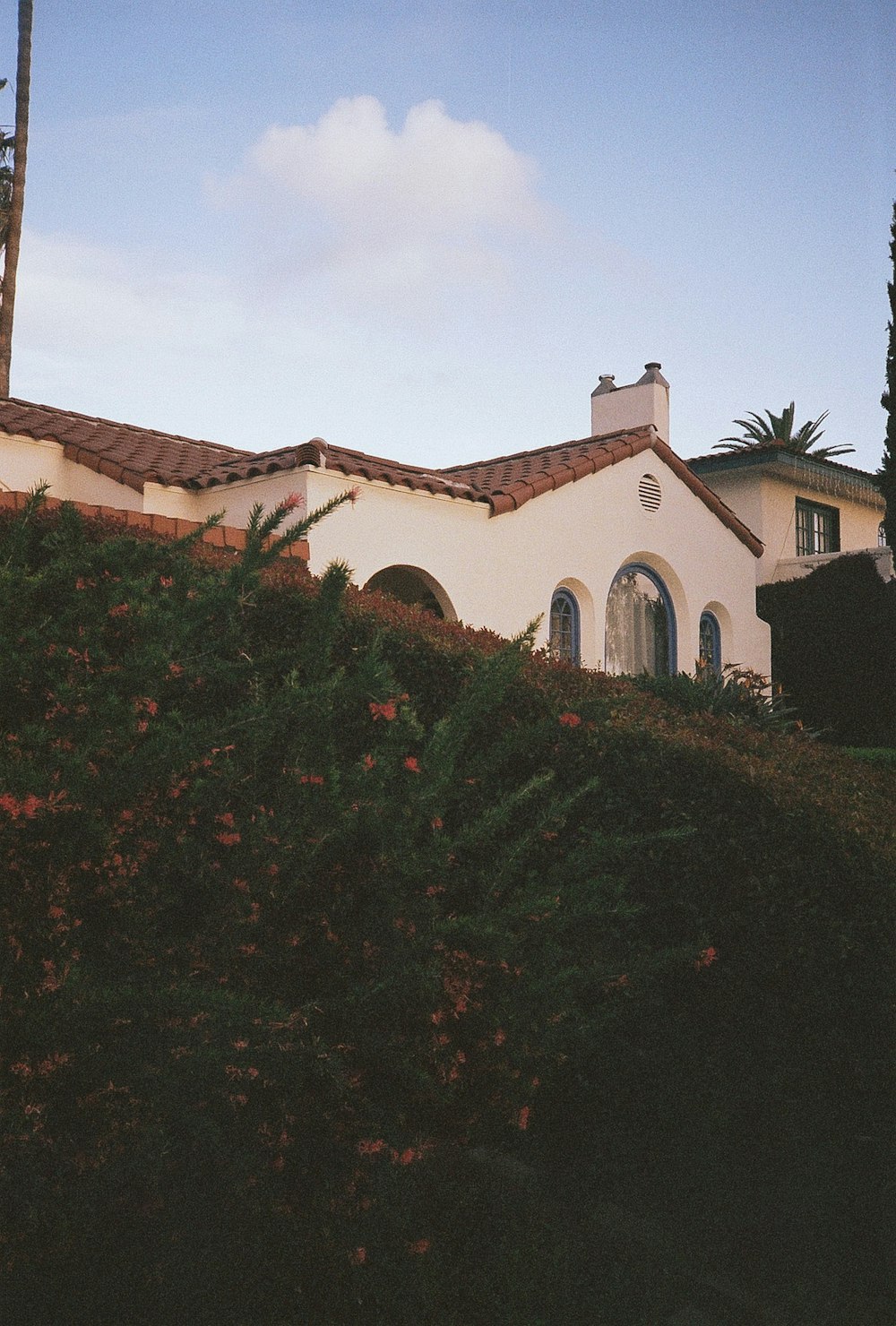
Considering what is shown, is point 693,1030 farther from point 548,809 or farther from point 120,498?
point 120,498

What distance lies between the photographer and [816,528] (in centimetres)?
2516

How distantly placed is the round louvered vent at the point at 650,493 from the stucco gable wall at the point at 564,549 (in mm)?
93

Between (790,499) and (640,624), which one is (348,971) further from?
(790,499)

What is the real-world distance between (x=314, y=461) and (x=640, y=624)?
677 centimetres

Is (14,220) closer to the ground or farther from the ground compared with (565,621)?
farther from the ground

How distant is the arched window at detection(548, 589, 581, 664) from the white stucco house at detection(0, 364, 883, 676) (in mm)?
27

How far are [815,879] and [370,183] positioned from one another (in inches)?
154

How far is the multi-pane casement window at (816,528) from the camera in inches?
976

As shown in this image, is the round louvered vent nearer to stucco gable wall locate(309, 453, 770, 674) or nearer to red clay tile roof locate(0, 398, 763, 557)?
stucco gable wall locate(309, 453, 770, 674)

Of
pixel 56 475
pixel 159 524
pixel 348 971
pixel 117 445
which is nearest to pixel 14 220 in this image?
pixel 117 445

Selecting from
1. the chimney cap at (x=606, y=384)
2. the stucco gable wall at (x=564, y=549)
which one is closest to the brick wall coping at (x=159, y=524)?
the stucco gable wall at (x=564, y=549)

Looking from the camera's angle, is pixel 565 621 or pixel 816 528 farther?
Result: pixel 816 528

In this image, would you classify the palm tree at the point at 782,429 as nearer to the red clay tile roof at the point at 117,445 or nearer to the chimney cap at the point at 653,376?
the chimney cap at the point at 653,376

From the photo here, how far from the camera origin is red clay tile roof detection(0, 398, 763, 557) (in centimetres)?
1234
